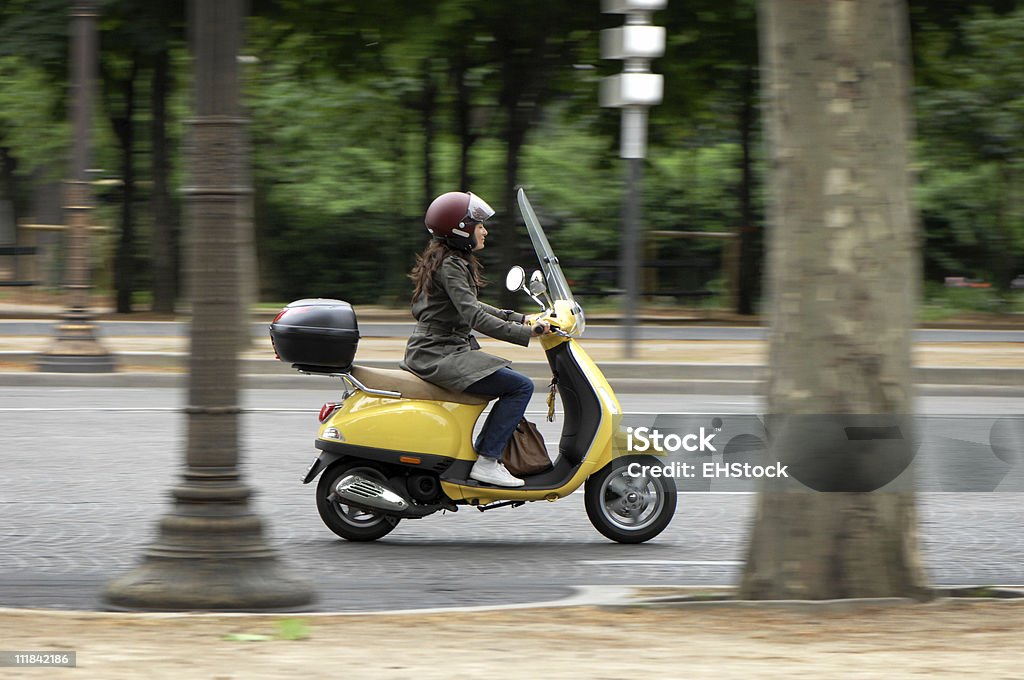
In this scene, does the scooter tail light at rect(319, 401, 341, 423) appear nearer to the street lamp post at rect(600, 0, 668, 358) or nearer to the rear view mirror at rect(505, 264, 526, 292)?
the rear view mirror at rect(505, 264, 526, 292)

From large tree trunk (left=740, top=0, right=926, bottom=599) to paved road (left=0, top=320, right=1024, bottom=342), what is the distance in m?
15.2

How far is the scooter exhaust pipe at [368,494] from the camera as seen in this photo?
26.3 feet

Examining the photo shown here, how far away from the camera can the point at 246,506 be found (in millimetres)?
6168

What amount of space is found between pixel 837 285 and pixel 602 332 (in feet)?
55.4

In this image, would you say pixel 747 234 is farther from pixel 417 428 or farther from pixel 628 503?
pixel 417 428

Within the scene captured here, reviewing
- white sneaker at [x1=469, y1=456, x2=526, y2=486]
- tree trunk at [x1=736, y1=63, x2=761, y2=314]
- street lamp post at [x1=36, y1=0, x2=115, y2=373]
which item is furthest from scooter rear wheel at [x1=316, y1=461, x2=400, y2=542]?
tree trunk at [x1=736, y1=63, x2=761, y2=314]

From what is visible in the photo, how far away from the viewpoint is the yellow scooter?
26.1 feet

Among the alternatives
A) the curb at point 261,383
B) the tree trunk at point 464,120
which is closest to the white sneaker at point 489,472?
the curb at point 261,383

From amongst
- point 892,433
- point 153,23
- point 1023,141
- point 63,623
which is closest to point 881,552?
point 892,433

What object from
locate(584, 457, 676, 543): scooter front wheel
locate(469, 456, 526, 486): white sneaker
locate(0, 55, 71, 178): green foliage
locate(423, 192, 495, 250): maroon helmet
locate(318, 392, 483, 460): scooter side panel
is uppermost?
locate(0, 55, 71, 178): green foliage

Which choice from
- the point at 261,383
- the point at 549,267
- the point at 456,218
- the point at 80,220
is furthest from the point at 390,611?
the point at 80,220

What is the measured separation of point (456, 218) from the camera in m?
7.81

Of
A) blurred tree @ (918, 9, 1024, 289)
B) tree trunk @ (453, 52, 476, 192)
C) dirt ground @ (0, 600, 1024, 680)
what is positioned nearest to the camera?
dirt ground @ (0, 600, 1024, 680)

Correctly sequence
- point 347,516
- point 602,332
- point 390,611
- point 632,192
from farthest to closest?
point 602,332
point 632,192
point 347,516
point 390,611
